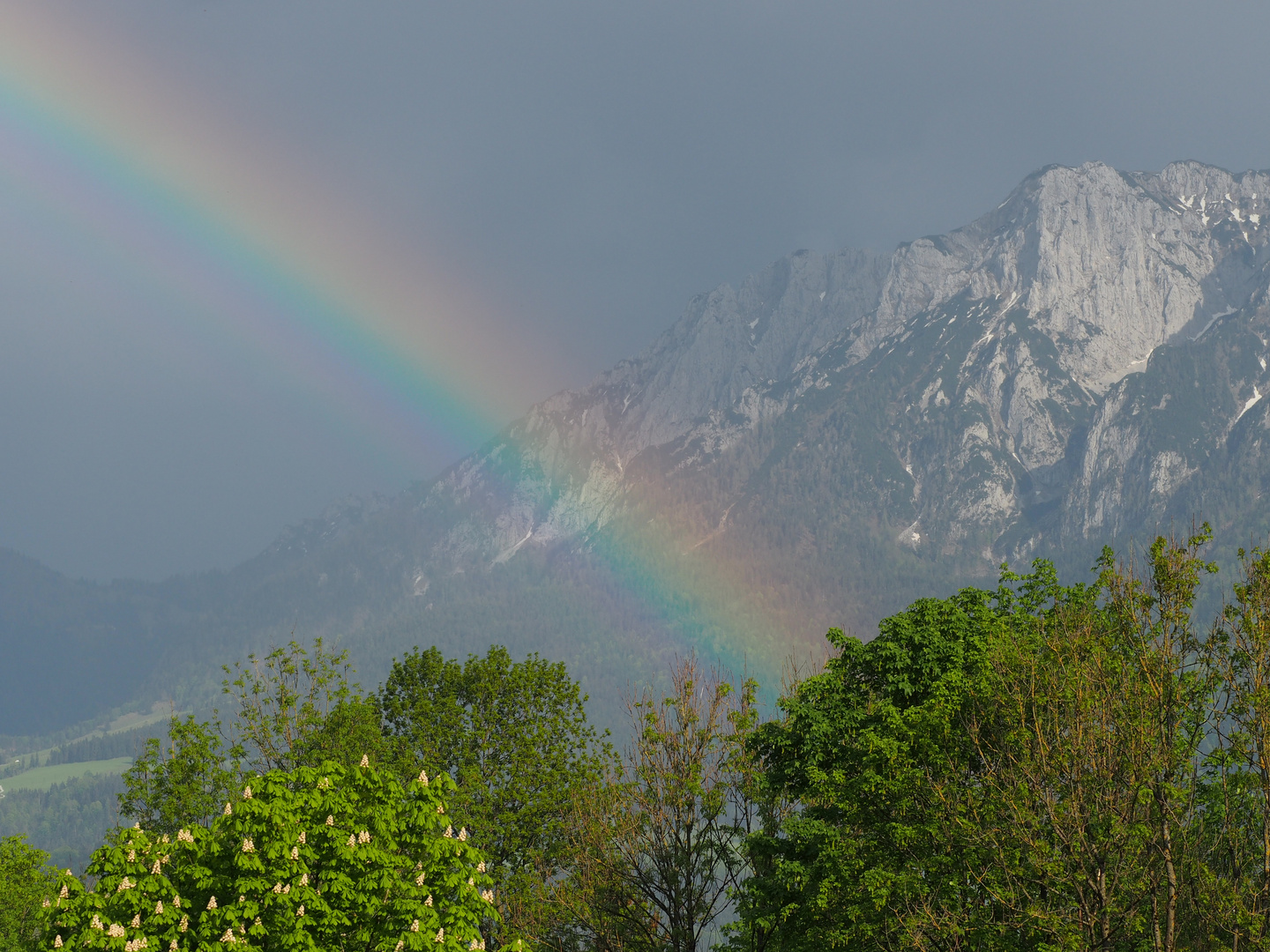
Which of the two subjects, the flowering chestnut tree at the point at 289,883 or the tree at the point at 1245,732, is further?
the flowering chestnut tree at the point at 289,883

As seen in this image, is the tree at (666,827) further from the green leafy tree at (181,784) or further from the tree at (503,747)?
the green leafy tree at (181,784)

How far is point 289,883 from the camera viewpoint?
2328cm

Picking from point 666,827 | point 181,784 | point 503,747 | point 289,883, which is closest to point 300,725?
point 181,784

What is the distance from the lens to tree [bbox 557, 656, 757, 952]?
35.7 metres

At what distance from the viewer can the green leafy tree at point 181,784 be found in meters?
43.8

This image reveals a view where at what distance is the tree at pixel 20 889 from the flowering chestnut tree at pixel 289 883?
24.9 metres

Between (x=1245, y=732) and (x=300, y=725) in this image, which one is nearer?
(x=1245, y=732)

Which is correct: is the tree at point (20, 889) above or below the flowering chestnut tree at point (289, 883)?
above

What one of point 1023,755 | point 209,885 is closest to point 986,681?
point 1023,755

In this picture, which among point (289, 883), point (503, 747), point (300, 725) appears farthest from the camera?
point (503, 747)

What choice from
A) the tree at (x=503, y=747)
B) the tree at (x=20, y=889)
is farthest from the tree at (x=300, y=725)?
the tree at (x=20, y=889)

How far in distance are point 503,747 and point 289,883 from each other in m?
25.9

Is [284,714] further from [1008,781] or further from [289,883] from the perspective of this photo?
[1008,781]

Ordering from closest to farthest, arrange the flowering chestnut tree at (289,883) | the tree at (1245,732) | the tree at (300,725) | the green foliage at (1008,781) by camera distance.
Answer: the tree at (1245,732), the flowering chestnut tree at (289,883), the green foliage at (1008,781), the tree at (300,725)
